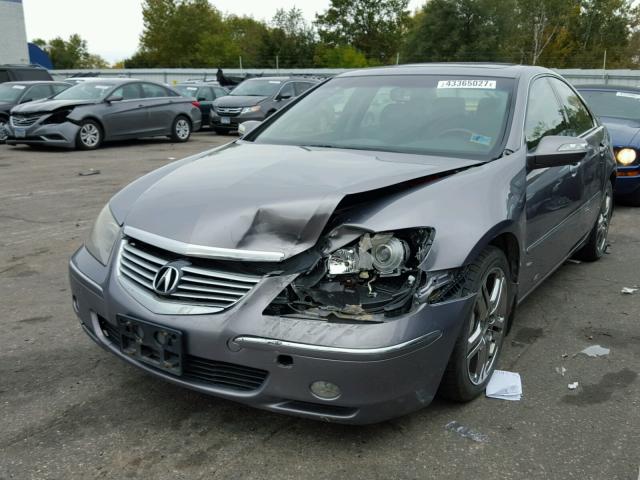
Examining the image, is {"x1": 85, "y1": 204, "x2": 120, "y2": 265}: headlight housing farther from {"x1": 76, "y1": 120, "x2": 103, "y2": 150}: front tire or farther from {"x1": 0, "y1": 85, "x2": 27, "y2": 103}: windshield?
{"x1": 0, "y1": 85, "x2": 27, "y2": 103}: windshield

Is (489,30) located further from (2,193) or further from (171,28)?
(2,193)

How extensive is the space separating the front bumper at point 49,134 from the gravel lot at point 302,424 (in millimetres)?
9718

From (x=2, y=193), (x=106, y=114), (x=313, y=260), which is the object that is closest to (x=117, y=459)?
(x=313, y=260)

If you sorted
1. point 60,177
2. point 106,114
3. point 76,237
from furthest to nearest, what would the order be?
point 106,114, point 60,177, point 76,237

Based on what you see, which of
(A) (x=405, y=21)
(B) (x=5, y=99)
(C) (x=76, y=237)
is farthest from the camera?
(A) (x=405, y=21)

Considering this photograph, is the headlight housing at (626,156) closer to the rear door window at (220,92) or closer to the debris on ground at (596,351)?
the debris on ground at (596,351)

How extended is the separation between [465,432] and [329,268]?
3.12 feet

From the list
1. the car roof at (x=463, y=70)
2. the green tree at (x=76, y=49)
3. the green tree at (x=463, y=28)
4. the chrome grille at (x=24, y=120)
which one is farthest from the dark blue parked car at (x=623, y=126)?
the green tree at (x=76, y=49)

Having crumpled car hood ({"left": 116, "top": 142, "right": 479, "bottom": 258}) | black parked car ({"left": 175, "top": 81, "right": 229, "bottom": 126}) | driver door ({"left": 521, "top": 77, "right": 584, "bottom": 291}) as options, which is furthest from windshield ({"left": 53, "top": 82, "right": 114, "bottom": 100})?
driver door ({"left": 521, "top": 77, "right": 584, "bottom": 291})

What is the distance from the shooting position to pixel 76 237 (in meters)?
6.07

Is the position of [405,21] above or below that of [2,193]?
above

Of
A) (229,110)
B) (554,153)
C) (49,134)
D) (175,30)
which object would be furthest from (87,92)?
(175,30)

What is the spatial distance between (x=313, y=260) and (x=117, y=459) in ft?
3.61

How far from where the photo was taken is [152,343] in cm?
256
